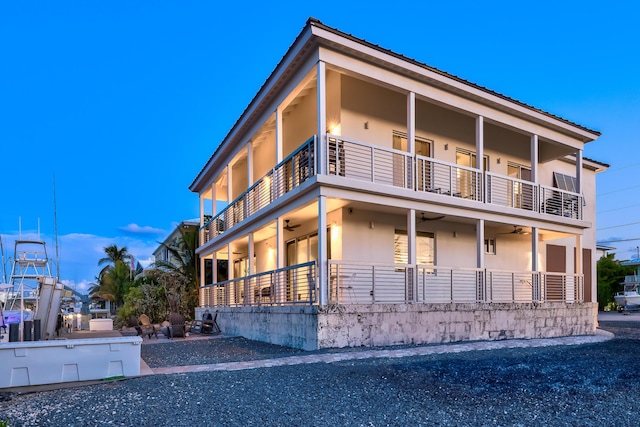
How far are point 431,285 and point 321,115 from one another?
266 inches

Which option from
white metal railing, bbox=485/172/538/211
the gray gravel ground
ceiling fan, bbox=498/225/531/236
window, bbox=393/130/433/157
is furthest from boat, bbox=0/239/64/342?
ceiling fan, bbox=498/225/531/236

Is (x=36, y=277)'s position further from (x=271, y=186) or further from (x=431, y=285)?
(x=431, y=285)

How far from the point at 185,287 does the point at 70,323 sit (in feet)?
18.3

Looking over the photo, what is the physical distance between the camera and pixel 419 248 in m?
15.4

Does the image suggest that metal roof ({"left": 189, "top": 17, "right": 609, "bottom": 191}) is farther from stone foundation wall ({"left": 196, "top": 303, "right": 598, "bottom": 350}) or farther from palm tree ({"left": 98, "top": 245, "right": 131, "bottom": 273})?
palm tree ({"left": 98, "top": 245, "right": 131, "bottom": 273})

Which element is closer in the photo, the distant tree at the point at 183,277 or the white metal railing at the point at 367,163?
the white metal railing at the point at 367,163

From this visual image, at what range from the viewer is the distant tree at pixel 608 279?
129 ft

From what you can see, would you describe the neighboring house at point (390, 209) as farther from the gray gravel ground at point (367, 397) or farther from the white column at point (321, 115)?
the gray gravel ground at point (367, 397)

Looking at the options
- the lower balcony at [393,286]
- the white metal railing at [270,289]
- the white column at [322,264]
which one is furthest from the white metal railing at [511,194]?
the white column at [322,264]

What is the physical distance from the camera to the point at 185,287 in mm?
25281

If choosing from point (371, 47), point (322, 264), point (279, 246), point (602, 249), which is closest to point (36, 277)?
point (279, 246)

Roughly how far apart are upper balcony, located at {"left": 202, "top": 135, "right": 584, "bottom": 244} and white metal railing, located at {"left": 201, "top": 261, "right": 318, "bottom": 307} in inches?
85.7

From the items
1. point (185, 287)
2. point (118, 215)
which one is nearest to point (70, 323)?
point (185, 287)

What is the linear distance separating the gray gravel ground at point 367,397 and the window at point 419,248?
19.8 ft
